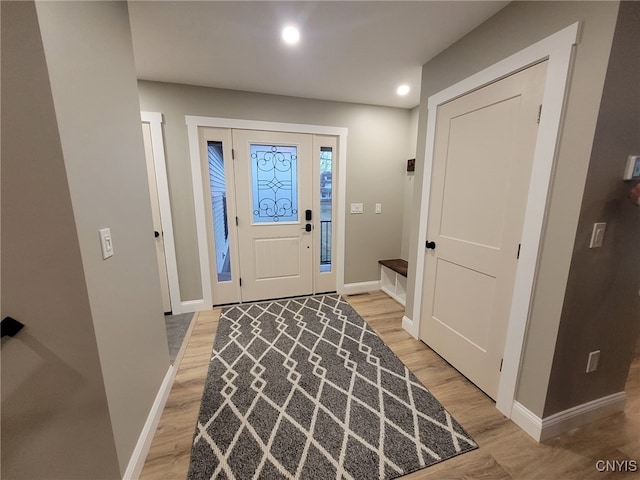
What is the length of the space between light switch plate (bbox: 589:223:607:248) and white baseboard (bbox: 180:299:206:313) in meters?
3.14

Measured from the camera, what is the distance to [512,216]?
1.44m

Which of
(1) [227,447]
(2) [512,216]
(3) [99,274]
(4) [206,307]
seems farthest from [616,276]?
(4) [206,307]

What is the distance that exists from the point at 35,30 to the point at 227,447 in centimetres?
184

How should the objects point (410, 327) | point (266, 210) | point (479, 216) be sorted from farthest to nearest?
point (266, 210)
point (410, 327)
point (479, 216)

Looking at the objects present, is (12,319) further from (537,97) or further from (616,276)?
(616,276)

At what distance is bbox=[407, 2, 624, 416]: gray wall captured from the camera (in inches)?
41.8

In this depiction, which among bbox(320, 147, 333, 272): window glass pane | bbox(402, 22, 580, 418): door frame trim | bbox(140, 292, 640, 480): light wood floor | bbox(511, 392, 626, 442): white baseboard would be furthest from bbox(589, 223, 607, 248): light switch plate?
bbox(320, 147, 333, 272): window glass pane

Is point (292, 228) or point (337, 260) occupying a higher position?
point (292, 228)

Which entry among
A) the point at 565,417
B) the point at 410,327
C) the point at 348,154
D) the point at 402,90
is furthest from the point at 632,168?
the point at 348,154

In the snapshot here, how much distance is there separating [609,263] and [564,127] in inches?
28.3

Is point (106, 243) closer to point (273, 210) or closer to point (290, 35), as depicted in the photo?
point (290, 35)

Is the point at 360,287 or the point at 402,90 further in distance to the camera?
the point at 360,287

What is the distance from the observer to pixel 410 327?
2.41 meters

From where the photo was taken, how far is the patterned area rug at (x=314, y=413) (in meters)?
1.25
